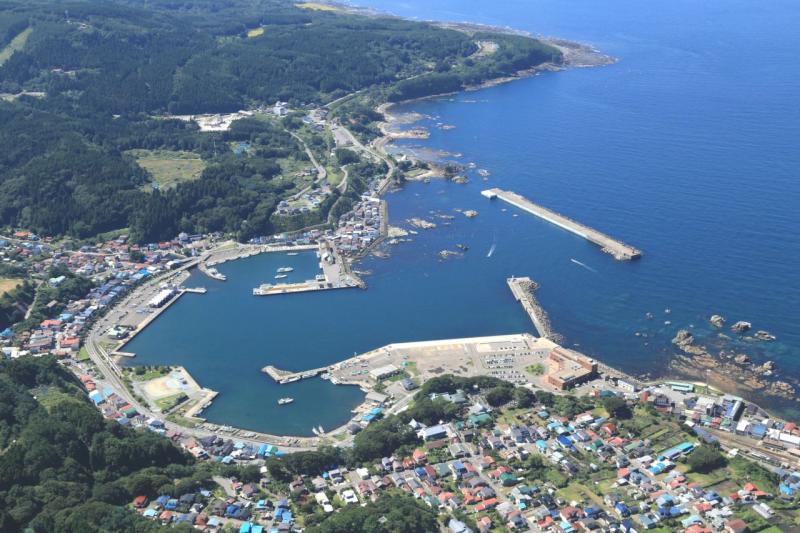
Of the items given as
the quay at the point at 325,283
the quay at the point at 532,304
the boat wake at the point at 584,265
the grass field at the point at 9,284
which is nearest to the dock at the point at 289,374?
the quay at the point at 325,283

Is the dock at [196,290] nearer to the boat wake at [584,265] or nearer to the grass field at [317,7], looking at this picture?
the boat wake at [584,265]

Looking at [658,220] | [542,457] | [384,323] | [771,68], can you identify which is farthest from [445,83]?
[542,457]

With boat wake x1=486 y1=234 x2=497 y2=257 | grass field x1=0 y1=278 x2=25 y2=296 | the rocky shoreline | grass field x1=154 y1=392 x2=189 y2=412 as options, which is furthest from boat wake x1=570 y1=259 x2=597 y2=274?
grass field x1=0 y1=278 x2=25 y2=296

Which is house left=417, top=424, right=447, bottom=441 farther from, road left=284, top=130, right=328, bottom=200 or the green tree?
road left=284, top=130, right=328, bottom=200

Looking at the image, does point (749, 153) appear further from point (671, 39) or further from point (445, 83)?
point (671, 39)

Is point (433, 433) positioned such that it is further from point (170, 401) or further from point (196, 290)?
point (196, 290)

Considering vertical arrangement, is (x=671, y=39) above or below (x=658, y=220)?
above
